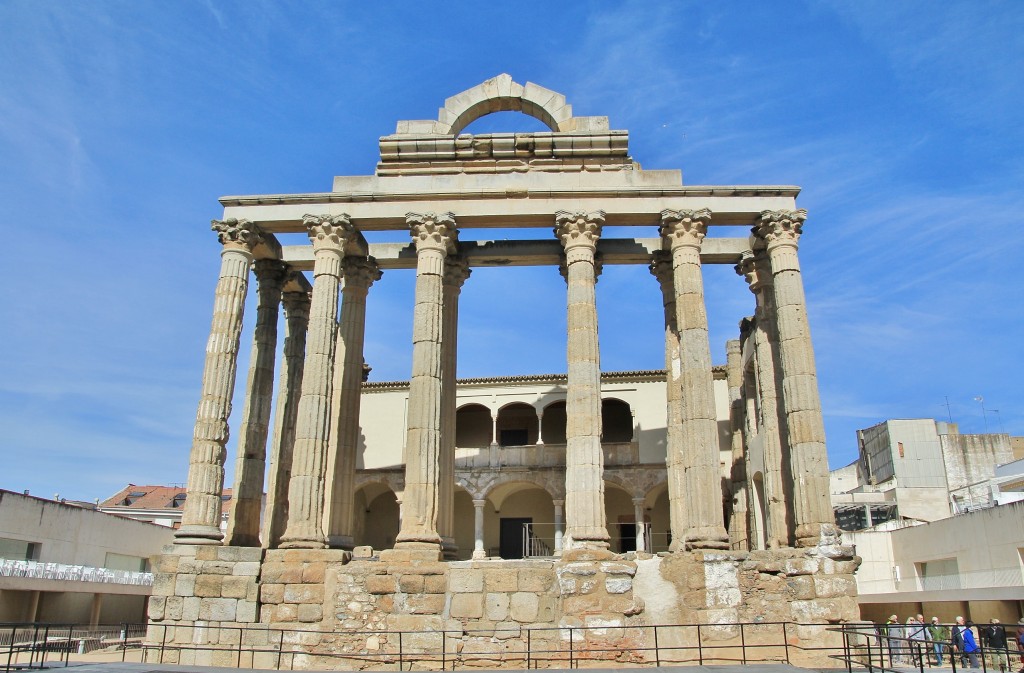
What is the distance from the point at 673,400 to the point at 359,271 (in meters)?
9.34

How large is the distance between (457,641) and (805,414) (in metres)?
9.52

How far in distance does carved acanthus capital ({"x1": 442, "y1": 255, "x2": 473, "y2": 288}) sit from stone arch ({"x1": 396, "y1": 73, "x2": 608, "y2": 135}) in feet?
11.3

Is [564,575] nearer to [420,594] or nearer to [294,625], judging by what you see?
[420,594]

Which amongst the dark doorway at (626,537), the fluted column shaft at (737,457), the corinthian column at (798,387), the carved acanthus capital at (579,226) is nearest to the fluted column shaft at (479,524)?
the dark doorway at (626,537)

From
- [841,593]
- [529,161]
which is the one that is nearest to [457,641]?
[841,593]

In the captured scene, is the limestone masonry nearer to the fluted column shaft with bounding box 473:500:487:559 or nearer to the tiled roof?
the fluted column shaft with bounding box 473:500:487:559

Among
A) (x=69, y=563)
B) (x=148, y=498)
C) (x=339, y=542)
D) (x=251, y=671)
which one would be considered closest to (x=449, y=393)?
(x=339, y=542)

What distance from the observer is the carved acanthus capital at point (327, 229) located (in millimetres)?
20875

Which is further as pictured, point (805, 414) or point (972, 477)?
point (972, 477)

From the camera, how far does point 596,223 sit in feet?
68.3

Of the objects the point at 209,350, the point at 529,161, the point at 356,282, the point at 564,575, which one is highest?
the point at 529,161

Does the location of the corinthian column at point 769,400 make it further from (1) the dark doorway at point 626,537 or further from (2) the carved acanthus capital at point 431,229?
(1) the dark doorway at point 626,537

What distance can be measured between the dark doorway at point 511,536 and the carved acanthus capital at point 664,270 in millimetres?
16189

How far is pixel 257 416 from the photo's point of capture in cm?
2241
